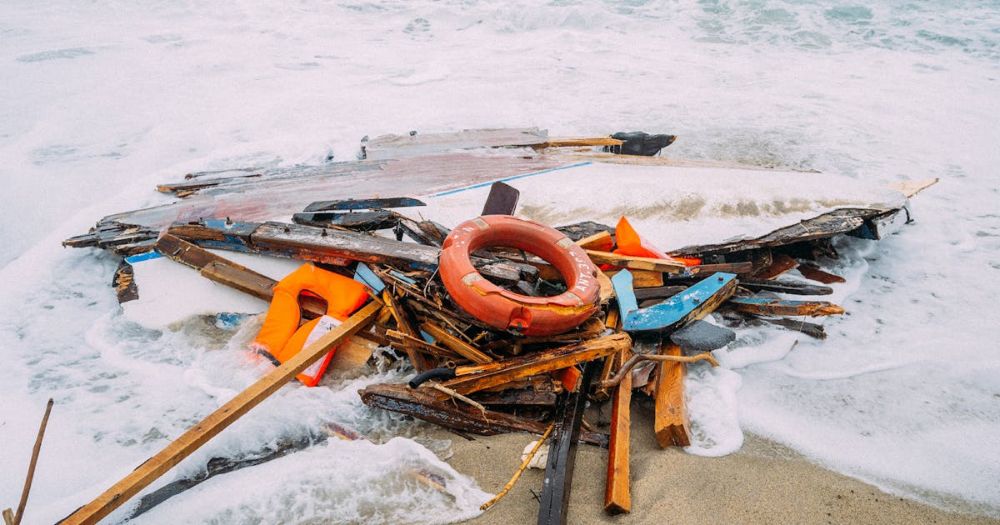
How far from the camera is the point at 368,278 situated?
151 inches

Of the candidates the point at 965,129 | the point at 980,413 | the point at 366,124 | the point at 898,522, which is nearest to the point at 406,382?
the point at 898,522

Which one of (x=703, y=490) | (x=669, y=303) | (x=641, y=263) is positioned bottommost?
(x=703, y=490)

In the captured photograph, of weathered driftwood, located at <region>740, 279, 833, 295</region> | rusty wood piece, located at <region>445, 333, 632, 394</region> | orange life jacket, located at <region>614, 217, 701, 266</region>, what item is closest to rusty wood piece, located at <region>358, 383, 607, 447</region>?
rusty wood piece, located at <region>445, 333, 632, 394</region>

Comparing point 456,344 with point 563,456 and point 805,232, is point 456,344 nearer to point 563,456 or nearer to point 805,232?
point 563,456

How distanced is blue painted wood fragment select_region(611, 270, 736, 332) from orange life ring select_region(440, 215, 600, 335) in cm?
34

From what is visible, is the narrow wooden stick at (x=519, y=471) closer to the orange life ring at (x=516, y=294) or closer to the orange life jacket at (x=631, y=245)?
the orange life ring at (x=516, y=294)

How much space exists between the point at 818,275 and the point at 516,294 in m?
3.41

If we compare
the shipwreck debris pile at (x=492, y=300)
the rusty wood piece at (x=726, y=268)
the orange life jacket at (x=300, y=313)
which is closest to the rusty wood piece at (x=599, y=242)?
the shipwreck debris pile at (x=492, y=300)

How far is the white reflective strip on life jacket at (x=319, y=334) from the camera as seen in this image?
356cm

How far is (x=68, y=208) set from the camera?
6.44 metres

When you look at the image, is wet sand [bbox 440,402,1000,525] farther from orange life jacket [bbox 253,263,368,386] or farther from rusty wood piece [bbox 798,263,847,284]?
rusty wood piece [bbox 798,263,847,284]

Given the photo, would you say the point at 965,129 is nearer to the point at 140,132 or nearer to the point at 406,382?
the point at 406,382

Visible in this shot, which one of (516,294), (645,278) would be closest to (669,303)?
(645,278)

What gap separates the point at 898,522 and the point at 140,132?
35.3 feet
